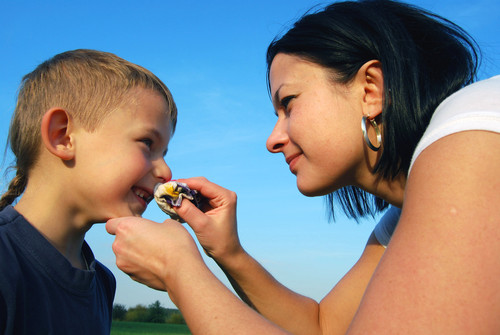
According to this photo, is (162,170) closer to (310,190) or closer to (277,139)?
(277,139)

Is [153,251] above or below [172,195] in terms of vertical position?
below

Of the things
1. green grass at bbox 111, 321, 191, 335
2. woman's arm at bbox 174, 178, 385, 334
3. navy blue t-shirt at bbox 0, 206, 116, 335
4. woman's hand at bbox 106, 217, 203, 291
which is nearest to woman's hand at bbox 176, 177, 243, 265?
woman's arm at bbox 174, 178, 385, 334

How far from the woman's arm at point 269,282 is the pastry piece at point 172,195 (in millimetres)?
57

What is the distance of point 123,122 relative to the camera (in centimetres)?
277

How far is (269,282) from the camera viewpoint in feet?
9.05

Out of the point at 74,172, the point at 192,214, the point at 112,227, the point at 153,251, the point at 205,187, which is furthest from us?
the point at 74,172

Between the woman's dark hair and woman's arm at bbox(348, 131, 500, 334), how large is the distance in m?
0.75

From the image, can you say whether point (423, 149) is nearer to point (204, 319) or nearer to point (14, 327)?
point (204, 319)

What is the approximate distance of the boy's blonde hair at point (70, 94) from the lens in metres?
2.80

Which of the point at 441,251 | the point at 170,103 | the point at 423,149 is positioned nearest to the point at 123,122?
the point at 170,103

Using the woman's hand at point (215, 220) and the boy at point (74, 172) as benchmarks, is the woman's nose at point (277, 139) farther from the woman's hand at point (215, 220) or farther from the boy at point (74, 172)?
the boy at point (74, 172)

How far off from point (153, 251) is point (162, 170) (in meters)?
0.97

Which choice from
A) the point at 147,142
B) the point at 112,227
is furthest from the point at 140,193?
the point at 112,227

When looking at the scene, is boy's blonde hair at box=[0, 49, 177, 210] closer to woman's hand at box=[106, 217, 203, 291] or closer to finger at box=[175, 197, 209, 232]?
finger at box=[175, 197, 209, 232]
